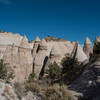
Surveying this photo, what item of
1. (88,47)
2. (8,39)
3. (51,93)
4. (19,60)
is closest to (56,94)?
(51,93)

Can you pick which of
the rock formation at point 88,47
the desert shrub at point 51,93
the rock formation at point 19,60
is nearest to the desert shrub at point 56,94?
the desert shrub at point 51,93

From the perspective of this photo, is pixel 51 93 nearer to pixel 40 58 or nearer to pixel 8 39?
pixel 40 58

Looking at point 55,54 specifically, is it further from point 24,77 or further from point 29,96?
point 29,96

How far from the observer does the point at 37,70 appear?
52.3 ft

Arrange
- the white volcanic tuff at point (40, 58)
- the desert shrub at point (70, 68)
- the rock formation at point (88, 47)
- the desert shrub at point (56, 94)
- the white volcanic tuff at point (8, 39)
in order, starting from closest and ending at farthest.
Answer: the desert shrub at point (56, 94) → the desert shrub at point (70, 68) → the white volcanic tuff at point (40, 58) → the rock formation at point (88, 47) → the white volcanic tuff at point (8, 39)

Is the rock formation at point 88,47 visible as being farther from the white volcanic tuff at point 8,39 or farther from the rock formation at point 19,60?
the white volcanic tuff at point 8,39

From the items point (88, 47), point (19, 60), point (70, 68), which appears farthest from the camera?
point (88, 47)

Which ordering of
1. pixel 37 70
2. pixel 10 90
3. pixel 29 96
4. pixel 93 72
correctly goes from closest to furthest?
pixel 10 90
pixel 29 96
pixel 93 72
pixel 37 70


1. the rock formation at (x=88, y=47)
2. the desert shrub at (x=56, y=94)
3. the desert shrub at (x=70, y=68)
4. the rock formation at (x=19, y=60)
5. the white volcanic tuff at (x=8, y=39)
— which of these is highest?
the white volcanic tuff at (x=8, y=39)

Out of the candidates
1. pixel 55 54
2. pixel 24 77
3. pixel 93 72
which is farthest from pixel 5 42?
pixel 93 72

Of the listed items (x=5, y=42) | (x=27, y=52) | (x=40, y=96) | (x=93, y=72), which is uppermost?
(x=5, y=42)

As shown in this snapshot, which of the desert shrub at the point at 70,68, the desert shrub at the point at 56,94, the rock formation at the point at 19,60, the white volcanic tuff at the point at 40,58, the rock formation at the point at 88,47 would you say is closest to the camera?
the desert shrub at the point at 56,94

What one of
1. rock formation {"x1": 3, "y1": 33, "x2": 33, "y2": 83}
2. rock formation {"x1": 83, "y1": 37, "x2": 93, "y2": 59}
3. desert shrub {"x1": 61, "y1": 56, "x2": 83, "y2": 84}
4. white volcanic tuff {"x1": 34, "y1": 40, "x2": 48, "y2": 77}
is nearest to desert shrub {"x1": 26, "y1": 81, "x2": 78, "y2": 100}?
desert shrub {"x1": 61, "y1": 56, "x2": 83, "y2": 84}

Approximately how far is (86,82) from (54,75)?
5.40m
